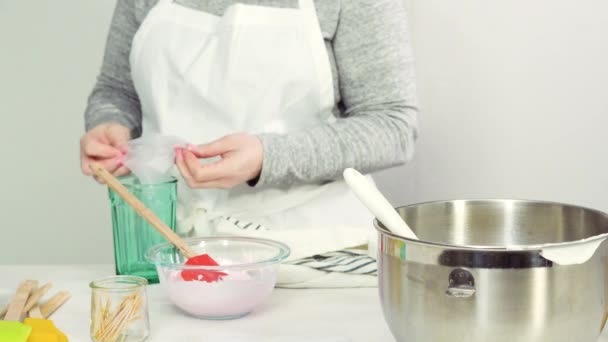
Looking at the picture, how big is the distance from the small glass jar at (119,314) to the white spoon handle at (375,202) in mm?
286

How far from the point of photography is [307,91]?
1.32 metres

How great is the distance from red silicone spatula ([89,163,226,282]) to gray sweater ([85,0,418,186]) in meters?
0.24

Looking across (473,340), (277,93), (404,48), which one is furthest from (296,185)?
(473,340)

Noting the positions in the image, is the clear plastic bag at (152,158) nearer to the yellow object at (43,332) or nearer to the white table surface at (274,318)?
the white table surface at (274,318)

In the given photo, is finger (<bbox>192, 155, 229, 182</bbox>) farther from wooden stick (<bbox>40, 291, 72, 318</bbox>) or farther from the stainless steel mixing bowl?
the stainless steel mixing bowl

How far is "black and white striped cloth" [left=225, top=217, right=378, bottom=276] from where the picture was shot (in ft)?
3.42

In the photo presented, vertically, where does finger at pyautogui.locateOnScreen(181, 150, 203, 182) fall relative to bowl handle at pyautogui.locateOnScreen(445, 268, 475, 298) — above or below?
above

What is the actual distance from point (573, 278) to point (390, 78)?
68 centimetres

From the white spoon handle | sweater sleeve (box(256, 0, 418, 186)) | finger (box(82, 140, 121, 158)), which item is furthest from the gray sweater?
the white spoon handle

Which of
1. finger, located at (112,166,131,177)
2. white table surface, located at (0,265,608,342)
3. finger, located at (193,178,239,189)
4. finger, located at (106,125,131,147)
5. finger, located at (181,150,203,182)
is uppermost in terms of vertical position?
finger, located at (106,125,131,147)

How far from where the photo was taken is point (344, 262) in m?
1.05

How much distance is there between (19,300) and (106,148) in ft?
1.00

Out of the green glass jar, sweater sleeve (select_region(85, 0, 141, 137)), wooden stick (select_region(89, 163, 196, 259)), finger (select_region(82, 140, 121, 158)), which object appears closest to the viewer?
wooden stick (select_region(89, 163, 196, 259))

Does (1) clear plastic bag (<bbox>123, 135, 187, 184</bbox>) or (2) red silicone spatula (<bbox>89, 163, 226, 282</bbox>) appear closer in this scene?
(2) red silicone spatula (<bbox>89, 163, 226, 282</bbox>)
